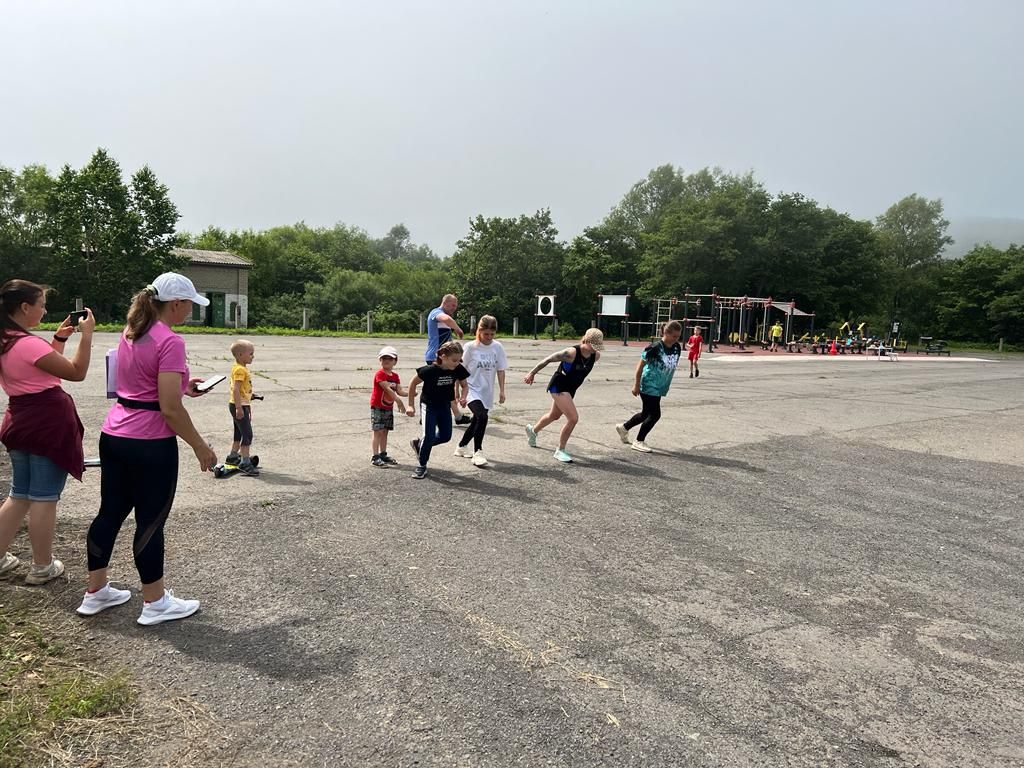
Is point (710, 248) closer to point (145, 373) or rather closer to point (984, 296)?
point (984, 296)

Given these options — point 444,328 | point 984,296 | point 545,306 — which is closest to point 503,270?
point 545,306

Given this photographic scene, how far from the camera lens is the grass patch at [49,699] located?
2479 mm

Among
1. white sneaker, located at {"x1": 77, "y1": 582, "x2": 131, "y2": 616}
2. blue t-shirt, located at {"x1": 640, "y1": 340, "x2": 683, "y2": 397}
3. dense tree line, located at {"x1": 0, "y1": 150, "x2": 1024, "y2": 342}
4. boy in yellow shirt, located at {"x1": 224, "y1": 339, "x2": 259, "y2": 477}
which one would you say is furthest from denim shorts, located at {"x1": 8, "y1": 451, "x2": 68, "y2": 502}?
dense tree line, located at {"x1": 0, "y1": 150, "x2": 1024, "y2": 342}

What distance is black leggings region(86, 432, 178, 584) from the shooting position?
131 inches

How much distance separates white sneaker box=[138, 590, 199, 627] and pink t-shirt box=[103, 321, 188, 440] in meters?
0.92

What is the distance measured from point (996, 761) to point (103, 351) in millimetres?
19359

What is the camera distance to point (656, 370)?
862 cm

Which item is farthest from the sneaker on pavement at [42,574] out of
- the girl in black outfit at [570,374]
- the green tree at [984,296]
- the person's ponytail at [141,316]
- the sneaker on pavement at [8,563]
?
the green tree at [984,296]

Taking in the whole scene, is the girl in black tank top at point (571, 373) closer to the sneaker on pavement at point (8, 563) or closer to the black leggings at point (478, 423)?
the black leggings at point (478, 423)

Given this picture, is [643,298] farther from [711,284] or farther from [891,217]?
[891,217]

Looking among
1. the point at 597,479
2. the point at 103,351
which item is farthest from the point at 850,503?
the point at 103,351

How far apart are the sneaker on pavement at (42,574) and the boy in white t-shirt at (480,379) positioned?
411 cm

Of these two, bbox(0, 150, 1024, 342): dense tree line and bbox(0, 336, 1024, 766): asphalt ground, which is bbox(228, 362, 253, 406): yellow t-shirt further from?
bbox(0, 150, 1024, 342): dense tree line

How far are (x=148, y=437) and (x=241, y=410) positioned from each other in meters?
3.18
